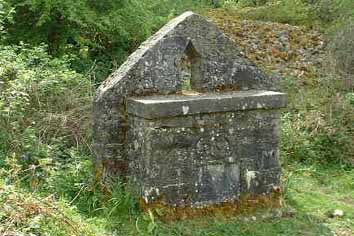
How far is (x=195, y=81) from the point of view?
6.66 metres

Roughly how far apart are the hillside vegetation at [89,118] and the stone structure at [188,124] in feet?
1.09

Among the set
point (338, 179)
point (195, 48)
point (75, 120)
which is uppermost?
point (195, 48)

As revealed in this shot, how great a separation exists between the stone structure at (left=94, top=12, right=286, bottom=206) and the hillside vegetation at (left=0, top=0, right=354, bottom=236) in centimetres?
33

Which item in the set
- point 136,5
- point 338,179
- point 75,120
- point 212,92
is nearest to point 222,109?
point 212,92

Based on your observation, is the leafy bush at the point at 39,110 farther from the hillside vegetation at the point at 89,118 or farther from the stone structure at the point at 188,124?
the stone structure at the point at 188,124

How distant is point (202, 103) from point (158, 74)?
0.64 meters

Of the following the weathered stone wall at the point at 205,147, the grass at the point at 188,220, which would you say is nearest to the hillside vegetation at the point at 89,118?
the grass at the point at 188,220

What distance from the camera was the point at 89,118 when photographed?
8.13 meters

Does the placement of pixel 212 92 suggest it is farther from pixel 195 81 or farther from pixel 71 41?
pixel 71 41

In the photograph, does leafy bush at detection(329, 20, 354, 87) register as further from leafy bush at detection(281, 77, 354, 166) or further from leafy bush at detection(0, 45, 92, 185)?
leafy bush at detection(0, 45, 92, 185)

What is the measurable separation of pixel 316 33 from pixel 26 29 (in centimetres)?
736

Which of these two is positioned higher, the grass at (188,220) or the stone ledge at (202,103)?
the stone ledge at (202,103)

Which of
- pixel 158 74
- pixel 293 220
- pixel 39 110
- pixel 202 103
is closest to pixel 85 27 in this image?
pixel 39 110

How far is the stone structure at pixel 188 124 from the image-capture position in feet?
19.6
